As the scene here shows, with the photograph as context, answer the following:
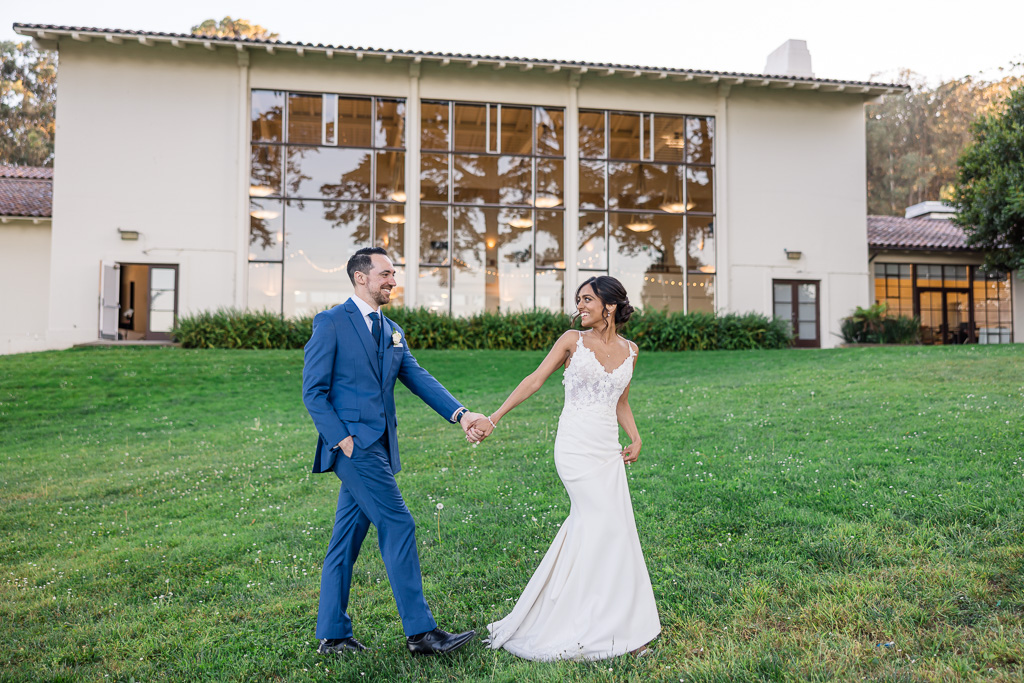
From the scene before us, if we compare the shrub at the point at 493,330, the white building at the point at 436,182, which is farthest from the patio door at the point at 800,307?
the shrub at the point at 493,330

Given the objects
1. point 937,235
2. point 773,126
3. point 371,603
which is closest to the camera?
point 371,603

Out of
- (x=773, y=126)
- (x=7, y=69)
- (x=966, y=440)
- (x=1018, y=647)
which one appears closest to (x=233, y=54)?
(x=773, y=126)

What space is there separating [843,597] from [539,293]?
18.6m

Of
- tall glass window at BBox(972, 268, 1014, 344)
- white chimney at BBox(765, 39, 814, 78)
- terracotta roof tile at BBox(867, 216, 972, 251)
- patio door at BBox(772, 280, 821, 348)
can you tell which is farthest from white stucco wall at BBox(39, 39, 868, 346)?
tall glass window at BBox(972, 268, 1014, 344)

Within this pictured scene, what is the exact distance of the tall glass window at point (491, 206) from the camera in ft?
73.0

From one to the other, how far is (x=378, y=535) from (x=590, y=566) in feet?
3.67

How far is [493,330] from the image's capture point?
2088 cm

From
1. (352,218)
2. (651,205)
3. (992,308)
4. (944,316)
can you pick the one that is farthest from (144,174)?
(992,308)

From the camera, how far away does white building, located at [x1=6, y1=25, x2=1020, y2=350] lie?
2052cm

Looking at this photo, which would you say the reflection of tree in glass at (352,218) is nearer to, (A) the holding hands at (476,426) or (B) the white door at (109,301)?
(B) the white door at (109,301)

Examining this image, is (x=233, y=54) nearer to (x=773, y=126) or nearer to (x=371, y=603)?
(x=773, y=126)

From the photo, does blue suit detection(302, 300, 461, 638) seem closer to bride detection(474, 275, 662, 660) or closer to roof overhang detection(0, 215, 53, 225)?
bride detection(474, 275, 662, 660)

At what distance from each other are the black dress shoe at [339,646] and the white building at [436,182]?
17.9 meters

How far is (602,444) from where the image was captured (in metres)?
4.12
